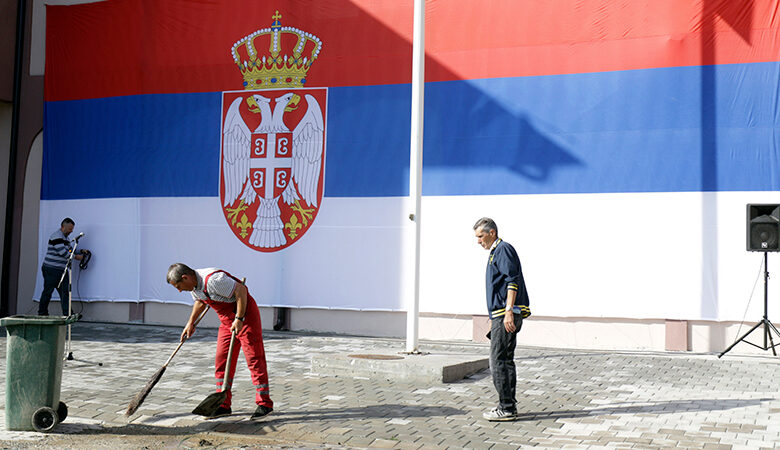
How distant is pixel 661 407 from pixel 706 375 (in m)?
2.38

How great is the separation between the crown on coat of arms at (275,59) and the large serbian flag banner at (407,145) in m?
0.03

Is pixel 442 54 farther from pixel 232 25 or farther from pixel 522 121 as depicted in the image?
pixel 232 25

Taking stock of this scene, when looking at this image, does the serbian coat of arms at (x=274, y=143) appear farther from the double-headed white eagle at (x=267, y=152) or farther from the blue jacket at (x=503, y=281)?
the blue jacket at (x=503, y=281)

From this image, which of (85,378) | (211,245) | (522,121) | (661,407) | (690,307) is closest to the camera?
(661,407)

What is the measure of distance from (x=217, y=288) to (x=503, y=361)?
243 cm

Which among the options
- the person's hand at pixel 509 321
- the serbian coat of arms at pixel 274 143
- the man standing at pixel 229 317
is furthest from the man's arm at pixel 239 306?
the serbian coat of arms at pixel 274 143

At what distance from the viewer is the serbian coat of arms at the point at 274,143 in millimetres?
14148

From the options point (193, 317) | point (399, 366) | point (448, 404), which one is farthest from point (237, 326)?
point (399, 366)

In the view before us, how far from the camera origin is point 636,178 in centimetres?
1234

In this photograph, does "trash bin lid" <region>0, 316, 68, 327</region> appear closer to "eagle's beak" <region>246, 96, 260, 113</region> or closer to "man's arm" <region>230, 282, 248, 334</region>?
"man's arm" <region>230, 282, 248, 334</region>

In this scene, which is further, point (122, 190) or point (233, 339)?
point (122, 190)

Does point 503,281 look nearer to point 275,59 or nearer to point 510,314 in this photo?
point 510,314

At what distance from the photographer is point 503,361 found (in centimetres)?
713

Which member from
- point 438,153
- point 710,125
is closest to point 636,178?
point 710,125
